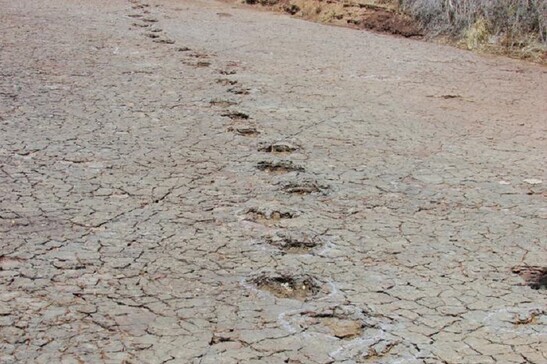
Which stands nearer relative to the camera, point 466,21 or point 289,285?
point 289,285

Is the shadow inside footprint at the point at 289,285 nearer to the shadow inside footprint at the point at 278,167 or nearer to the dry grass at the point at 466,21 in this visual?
the shadow inside footprint at the point at 278,167

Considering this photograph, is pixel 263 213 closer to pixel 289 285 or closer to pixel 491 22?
pixel 289 285

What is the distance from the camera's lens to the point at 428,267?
3.29 m

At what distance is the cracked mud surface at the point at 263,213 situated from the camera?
2.72 meters

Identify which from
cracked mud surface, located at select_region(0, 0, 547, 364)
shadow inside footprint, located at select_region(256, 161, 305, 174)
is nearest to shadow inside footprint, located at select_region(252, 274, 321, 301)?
cracked mud surface, located at select_region(0, 0, 547, 364)

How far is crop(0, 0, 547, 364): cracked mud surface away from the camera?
8.92 ft

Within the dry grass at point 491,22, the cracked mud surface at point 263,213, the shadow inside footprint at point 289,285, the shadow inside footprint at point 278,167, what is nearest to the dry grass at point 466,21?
the dry grass at point 491,22

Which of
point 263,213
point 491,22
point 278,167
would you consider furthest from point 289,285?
point 491,22

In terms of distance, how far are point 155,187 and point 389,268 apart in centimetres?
136

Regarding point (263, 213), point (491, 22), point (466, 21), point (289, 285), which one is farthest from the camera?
point (466, 21)

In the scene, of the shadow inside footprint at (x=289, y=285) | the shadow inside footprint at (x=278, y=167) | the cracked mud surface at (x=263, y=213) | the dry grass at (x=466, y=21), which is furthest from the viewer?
the dry grass at (x=466, y=21)

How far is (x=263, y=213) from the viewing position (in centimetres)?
381

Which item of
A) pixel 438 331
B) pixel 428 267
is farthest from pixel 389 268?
pixel 438 331

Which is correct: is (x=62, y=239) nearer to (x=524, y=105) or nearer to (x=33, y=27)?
(x=524, y=105)
